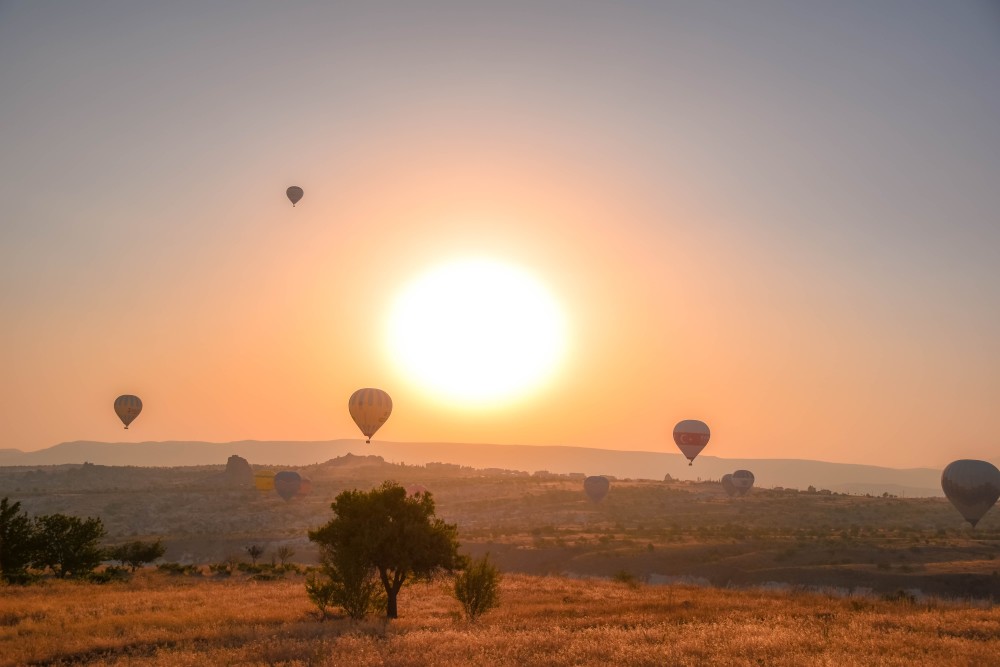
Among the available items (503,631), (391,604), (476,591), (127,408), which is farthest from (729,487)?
(503,631)

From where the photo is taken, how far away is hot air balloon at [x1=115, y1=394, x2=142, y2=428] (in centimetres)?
9831

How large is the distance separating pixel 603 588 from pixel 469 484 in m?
94.8

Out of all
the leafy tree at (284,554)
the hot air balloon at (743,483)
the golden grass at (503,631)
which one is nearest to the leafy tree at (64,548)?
the golden grass at (503,631)

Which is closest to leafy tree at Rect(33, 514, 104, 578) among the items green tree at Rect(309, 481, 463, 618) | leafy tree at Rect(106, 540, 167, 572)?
leafy tree at Rect(106, 540, 167, 572)

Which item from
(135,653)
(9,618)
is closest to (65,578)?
(9,618)

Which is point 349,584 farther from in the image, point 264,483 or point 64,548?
point 264,483

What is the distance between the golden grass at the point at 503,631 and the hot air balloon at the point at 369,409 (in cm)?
4141

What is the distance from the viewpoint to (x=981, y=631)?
78.2 feet

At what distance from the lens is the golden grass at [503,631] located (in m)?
18.7

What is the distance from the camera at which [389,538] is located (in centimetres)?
2733

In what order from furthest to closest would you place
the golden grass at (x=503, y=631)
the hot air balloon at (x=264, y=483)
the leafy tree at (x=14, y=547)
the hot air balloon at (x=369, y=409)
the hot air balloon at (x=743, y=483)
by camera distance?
the hot air balloon at (x=264, y=483)
the hot air balloon at (x=743, y=483)
the hot air balloon at (x=369, y=409)
the leafy tree at (x=14, y=547)
the golden grass at (x=503, y=631)

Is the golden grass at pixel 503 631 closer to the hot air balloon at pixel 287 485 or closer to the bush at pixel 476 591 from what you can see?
the bush at pixel 476 591

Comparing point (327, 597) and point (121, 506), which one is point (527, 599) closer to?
point (327, 597)

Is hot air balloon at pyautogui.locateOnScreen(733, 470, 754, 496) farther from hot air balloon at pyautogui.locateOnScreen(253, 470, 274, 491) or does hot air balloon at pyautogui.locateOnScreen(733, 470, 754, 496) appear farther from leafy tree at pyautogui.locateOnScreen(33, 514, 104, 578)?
leafy tree at pyautogui.locateOnScreen(33, 514, 104, 578)
